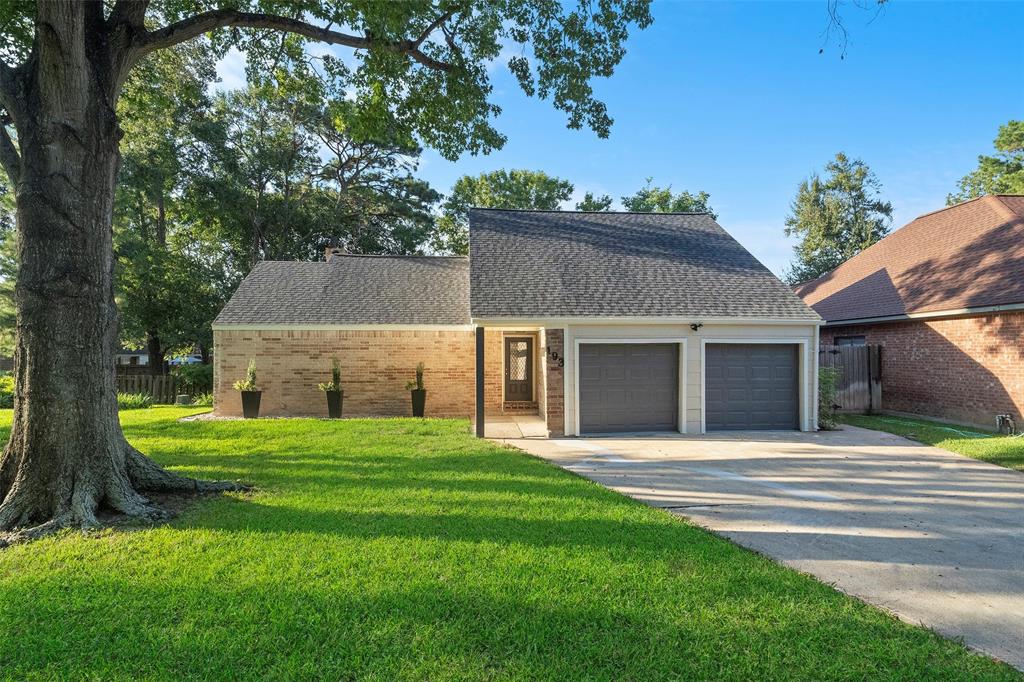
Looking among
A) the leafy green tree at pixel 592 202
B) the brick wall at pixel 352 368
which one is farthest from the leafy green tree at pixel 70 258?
the leafy green tree at pixel 592 202

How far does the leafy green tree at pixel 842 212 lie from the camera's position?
34.0 m

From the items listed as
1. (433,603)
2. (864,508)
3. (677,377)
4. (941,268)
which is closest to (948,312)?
(941,268)

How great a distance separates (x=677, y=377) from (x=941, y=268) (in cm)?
933

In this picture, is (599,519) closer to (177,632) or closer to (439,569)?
(439,569)

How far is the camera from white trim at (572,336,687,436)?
11.0m

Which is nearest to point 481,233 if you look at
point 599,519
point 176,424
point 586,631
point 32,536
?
point 176,424

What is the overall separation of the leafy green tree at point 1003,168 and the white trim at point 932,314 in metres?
15.8

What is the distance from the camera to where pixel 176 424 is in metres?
11.3

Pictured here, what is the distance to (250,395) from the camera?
42.8ft

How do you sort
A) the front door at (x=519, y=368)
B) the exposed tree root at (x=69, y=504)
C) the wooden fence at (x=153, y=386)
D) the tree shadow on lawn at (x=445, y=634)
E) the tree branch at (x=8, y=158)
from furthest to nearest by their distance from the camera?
the wooden fence at (x=153, y=386)
the front door at (x=519, y=368)
the tree branch at (x=8, y=158)
the exposed tree root at (x=69, y=504)
the tree shadow on lawn at (x=445, y=634)

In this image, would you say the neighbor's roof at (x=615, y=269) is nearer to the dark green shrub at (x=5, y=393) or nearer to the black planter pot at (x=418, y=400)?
the black planter pot at (x=418, y=400)

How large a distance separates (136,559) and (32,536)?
4.33ft

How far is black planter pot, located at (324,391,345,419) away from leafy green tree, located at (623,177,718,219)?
2416 cm

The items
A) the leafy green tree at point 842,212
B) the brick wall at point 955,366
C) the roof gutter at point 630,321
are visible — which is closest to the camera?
the roof gutter at point 630,321
